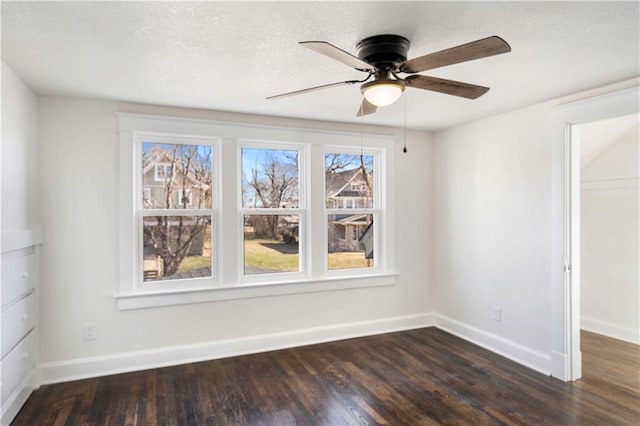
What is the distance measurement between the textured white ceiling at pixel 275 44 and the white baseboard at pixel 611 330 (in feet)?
8.85

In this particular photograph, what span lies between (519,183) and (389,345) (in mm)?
2054

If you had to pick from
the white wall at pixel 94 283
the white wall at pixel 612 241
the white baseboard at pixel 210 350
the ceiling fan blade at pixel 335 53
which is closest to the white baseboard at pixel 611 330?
the white wall at pixel 612 241

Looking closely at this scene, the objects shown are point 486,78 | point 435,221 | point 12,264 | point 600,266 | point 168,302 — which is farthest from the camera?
point 435,221

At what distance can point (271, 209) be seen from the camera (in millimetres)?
3936

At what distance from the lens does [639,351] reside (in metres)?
3.66

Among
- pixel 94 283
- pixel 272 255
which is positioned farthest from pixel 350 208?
pixel 94 283

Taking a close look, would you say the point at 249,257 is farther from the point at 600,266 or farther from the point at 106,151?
the point at 600,266

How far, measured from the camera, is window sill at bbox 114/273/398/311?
3.35 meters

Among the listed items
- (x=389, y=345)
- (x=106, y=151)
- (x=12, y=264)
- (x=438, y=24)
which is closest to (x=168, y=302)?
(x=12, y=264)

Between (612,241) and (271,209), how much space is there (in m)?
3.75

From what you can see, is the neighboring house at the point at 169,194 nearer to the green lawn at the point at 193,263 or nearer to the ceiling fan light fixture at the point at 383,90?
the green lawn at the point at 193,263

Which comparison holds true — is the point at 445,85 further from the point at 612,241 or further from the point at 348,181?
the point at 612,241

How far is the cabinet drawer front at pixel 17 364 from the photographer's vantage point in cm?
244

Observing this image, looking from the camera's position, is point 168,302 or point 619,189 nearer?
point 168,302
